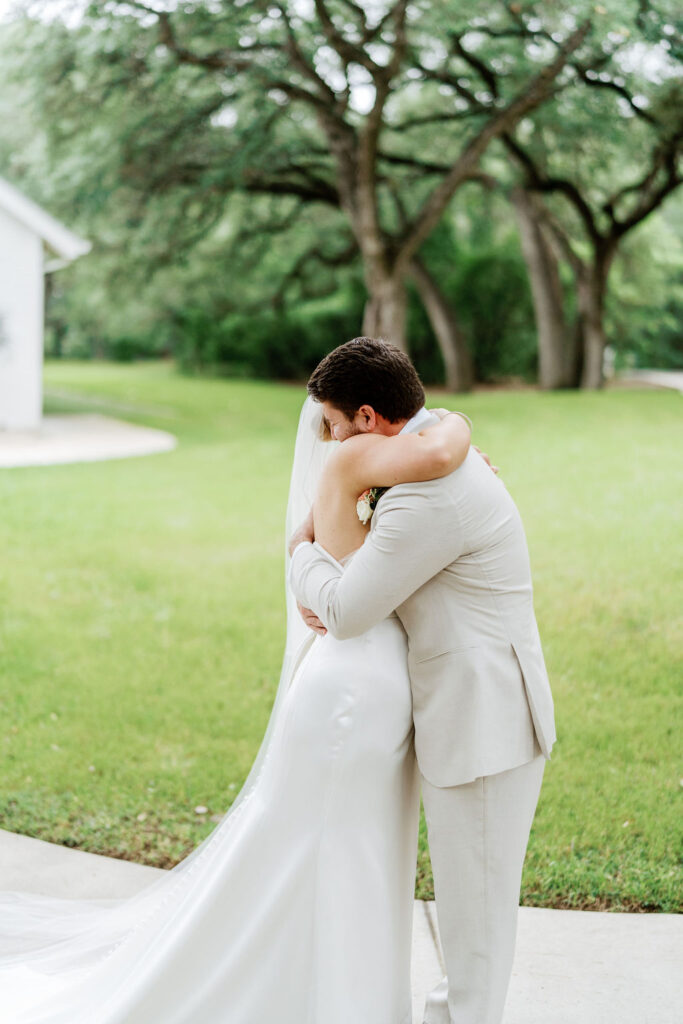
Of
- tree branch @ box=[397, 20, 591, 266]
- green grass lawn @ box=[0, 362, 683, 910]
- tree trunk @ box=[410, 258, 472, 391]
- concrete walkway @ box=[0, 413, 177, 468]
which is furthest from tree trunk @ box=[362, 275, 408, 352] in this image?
green grass lawn @ box=[0, 362, 683, 910]

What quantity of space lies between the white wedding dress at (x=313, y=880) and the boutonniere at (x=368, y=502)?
11.0 inches

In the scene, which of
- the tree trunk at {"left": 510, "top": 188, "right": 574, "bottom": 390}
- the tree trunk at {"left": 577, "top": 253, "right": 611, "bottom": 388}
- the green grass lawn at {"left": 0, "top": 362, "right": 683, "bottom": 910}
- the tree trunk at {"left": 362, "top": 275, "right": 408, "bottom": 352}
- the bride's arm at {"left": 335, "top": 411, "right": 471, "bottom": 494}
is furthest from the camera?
the tree trunk at {"left": 510, "top": 188, "right": 574, "bottom": 390}

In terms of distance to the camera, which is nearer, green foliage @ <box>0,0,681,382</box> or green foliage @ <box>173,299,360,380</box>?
green foliage @ <box>0,0,681,382</box>

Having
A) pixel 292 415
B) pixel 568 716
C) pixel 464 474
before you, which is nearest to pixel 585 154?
pixel 292 415

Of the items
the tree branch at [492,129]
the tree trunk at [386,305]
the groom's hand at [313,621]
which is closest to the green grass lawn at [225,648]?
the groom's hand at [313,621]

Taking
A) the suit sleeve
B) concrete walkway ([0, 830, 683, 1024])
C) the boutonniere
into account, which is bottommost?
concrete walkway ([0, 830, 683, 1024])

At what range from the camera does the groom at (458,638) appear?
2.47 meters

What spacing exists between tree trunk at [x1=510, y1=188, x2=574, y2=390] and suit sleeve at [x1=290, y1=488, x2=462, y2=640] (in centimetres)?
1945

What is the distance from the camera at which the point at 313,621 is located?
274cm

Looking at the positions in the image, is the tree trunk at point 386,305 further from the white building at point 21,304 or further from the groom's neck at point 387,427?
the groom's neck at point 387,427

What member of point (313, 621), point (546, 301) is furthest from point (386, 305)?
point (313, 621)

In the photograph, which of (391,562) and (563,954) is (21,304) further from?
(391,562)

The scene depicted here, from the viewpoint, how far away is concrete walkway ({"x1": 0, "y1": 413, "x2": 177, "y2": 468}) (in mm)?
14984

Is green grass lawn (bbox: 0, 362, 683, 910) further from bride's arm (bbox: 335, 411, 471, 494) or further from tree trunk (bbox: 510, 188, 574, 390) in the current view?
tree trunk (bbox: 510, 188, 574, 390)
